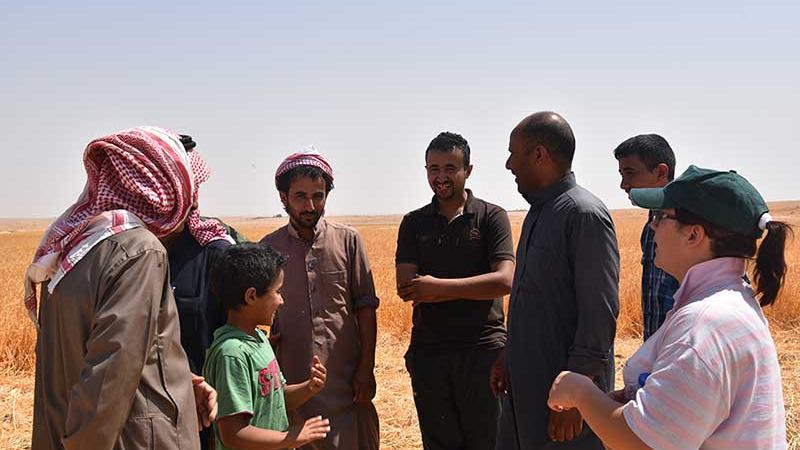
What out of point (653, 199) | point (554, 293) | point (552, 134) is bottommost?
point (554, 293)

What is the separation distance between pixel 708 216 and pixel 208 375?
6.99ft

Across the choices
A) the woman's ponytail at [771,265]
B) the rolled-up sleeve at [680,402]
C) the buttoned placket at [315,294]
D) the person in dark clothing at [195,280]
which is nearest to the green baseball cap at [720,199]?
the woman's ponytail at [771,265]

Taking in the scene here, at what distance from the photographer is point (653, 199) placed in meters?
2.31

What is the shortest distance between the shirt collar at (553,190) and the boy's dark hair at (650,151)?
3.88ft

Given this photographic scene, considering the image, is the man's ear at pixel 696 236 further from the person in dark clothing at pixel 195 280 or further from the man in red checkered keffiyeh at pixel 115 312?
the person in dark clothing at pixel 195 280

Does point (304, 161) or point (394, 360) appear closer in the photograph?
point (304, 161)

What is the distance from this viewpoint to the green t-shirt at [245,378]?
119 inches

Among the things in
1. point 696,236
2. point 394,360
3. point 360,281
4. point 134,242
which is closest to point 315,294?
point 360,281

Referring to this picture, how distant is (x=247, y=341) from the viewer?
3189 millimetres

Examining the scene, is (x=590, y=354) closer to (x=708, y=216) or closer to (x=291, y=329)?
(x=708, y=216)

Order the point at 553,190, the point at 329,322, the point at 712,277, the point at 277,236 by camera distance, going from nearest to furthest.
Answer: the point at 712,277
the point at 553,190
the point at 329,322
the point at 277,236

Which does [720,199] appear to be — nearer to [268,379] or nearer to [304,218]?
[268,379]

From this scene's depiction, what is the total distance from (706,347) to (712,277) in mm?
292

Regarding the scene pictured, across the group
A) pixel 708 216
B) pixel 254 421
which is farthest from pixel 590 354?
pixel 254 421
